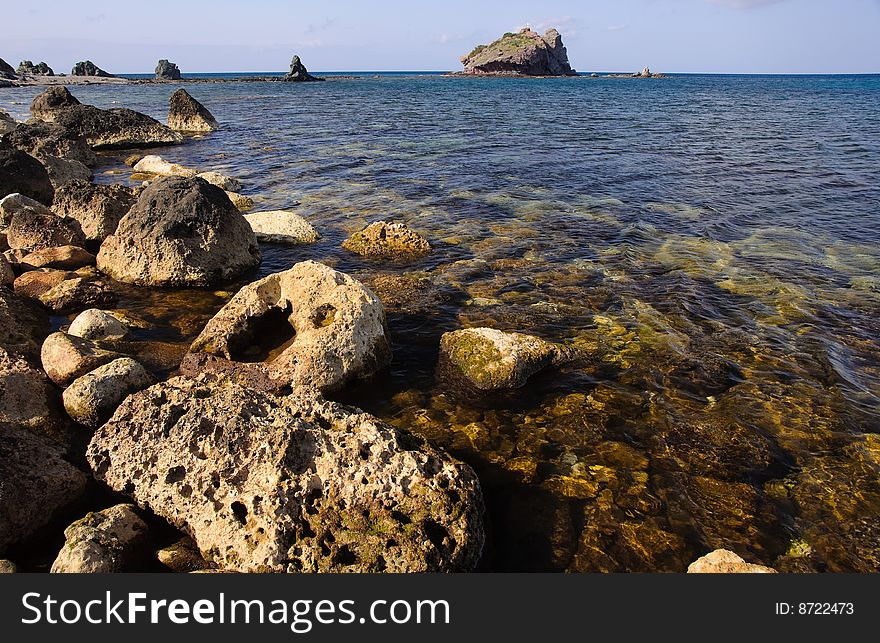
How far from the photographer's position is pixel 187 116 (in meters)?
38.9

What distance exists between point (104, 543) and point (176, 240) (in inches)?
316

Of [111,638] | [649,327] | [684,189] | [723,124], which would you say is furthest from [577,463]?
[723,124]

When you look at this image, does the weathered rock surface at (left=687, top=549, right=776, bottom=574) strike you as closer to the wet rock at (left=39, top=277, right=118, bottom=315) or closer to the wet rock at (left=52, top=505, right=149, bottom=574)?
the wet rock at (left=52, top=505, right=149, bottom=574)

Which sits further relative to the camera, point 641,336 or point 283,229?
point 283,229

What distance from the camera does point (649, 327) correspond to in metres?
10.1

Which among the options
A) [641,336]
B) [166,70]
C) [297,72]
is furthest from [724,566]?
[166,70]

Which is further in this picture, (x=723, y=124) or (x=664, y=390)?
(x=723, y=124)

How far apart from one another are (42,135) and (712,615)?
29461 millimetres

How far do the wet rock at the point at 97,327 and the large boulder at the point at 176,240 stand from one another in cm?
266

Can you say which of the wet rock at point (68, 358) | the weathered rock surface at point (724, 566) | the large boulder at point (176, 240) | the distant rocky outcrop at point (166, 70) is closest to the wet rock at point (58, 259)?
the large boulder at point (176, 240)

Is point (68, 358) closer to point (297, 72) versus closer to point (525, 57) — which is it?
point (297, 72)

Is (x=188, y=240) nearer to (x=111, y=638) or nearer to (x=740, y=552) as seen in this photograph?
(x=111, y=638)

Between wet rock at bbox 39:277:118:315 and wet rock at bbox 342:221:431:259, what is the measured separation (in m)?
5.69

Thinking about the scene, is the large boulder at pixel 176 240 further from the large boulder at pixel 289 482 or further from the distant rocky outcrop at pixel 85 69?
the distant rocky outcrop at pixel 85 69
